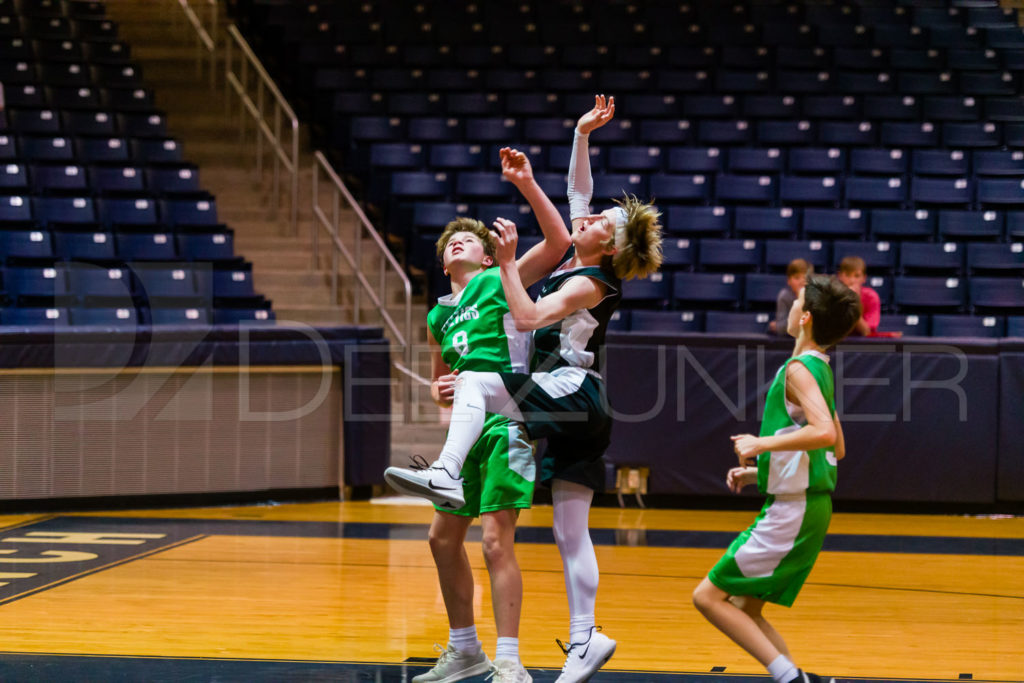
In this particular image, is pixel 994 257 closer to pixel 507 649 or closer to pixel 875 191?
pixel 875 191

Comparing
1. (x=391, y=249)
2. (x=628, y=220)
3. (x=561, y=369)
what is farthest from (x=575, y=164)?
(x=391, y=249)

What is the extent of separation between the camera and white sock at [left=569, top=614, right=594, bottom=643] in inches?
145

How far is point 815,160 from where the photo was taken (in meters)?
11.8

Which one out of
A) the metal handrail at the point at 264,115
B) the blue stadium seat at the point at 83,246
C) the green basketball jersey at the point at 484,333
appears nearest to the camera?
Result: the green basketball jersey at the point at 484,333

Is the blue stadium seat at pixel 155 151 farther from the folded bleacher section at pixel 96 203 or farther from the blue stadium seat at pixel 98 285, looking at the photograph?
the blue stadium seat at pixel 98 285

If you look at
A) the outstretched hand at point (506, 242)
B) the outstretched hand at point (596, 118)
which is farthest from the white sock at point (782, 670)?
the outstretched hand at point (596, 118)

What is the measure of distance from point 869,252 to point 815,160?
4.83 ft

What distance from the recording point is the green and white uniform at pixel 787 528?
3.47 metres

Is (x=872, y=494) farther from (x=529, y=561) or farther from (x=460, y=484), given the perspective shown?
(x=460, y=484)

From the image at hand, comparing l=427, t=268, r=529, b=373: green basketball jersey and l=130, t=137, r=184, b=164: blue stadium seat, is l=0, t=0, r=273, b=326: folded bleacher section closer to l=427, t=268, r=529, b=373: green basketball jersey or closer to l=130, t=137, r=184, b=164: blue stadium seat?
l=130, t=137, r=184, b=164: blue stadium seat

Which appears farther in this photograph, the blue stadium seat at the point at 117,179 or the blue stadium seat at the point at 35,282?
the blue stadium seat at the point at 117,179

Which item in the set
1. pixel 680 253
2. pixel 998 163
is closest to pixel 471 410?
pixel 680 253

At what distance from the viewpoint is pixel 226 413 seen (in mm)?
8172

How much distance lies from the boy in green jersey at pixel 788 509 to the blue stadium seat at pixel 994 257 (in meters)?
7.99
